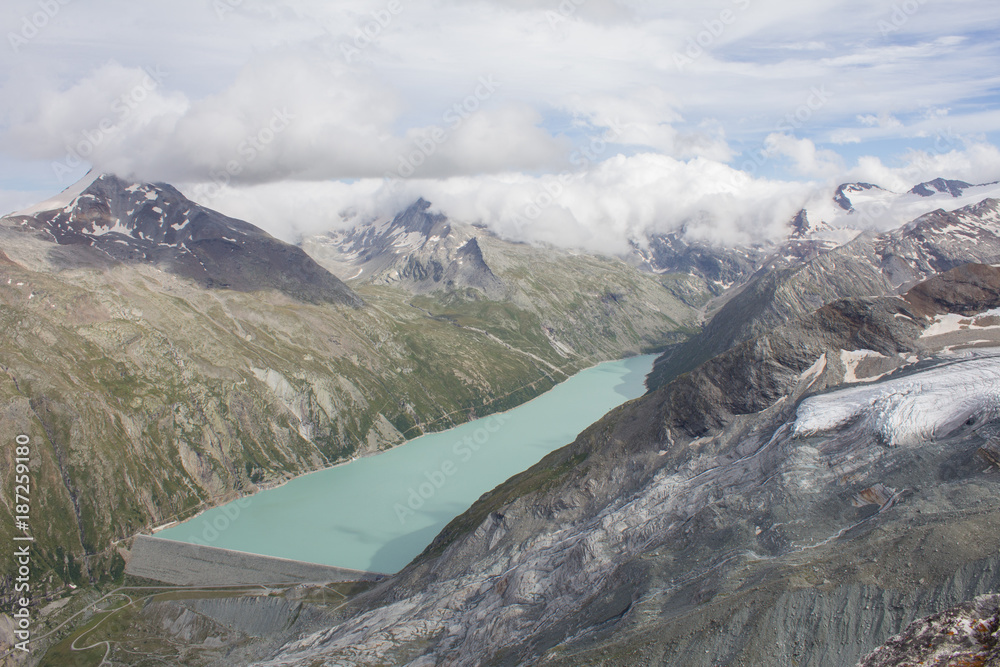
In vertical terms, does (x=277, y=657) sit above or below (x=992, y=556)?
below

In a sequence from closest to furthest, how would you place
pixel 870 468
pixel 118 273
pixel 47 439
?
1. pixel 870 468
2. pixel 47 439
3. pixel 118 273

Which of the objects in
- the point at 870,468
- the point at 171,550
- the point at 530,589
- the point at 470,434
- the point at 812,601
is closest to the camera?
the point at 812,601

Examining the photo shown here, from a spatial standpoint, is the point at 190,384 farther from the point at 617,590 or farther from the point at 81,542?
the point at 617,590

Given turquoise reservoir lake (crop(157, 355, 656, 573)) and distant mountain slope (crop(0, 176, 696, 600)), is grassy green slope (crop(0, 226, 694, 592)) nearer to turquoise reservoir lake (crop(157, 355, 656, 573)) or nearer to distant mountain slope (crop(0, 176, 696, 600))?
distant mountain slope (crop(0, 176, 696, 600))

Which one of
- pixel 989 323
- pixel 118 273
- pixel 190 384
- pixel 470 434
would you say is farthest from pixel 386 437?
pixel 989 323

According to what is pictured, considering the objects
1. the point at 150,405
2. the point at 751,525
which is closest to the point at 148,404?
the point at 150,405

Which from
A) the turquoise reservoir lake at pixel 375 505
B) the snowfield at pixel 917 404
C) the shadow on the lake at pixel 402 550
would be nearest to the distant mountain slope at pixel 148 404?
the turquoise reservoir lake at pixel 375 505

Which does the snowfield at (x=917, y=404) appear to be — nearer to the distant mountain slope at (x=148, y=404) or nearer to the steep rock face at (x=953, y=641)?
the steep rock face at (x=953, y=641)
